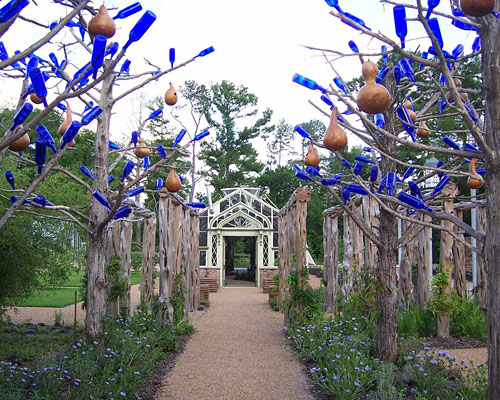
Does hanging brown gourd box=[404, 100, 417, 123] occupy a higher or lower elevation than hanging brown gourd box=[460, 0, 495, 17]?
higher

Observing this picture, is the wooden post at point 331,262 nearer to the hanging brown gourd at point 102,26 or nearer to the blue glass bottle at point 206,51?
the blue glass bottle at point 206,51

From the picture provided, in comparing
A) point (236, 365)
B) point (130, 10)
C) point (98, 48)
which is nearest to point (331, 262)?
point (236, 365)

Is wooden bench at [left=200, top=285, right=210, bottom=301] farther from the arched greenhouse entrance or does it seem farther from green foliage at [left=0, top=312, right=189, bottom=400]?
green foliage at [left=0, top=312, right=189, bottom=400]

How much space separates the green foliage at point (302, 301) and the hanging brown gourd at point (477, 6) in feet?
18.8

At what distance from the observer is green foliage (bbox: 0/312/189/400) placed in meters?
3.56

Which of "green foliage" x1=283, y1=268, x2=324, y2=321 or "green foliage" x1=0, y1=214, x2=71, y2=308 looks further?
"green foliage" x1=283, y1=268, x2=324, y2=321

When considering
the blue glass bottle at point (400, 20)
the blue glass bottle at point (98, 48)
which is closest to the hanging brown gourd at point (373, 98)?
the blue glass bottle at point (400, 20)

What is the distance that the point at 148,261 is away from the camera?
7391 millimetres

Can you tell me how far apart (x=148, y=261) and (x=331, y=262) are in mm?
3885

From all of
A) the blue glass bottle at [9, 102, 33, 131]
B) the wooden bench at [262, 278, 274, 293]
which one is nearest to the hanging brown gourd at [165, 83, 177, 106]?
the blue glass bottle at [9, 102, 33, 131]

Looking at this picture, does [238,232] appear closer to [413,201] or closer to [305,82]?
[305,82]

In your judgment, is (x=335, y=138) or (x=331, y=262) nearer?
(x=335, y=138)

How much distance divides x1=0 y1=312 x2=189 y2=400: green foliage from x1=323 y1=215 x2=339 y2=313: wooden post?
4.82 metres

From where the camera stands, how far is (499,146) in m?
2.21
